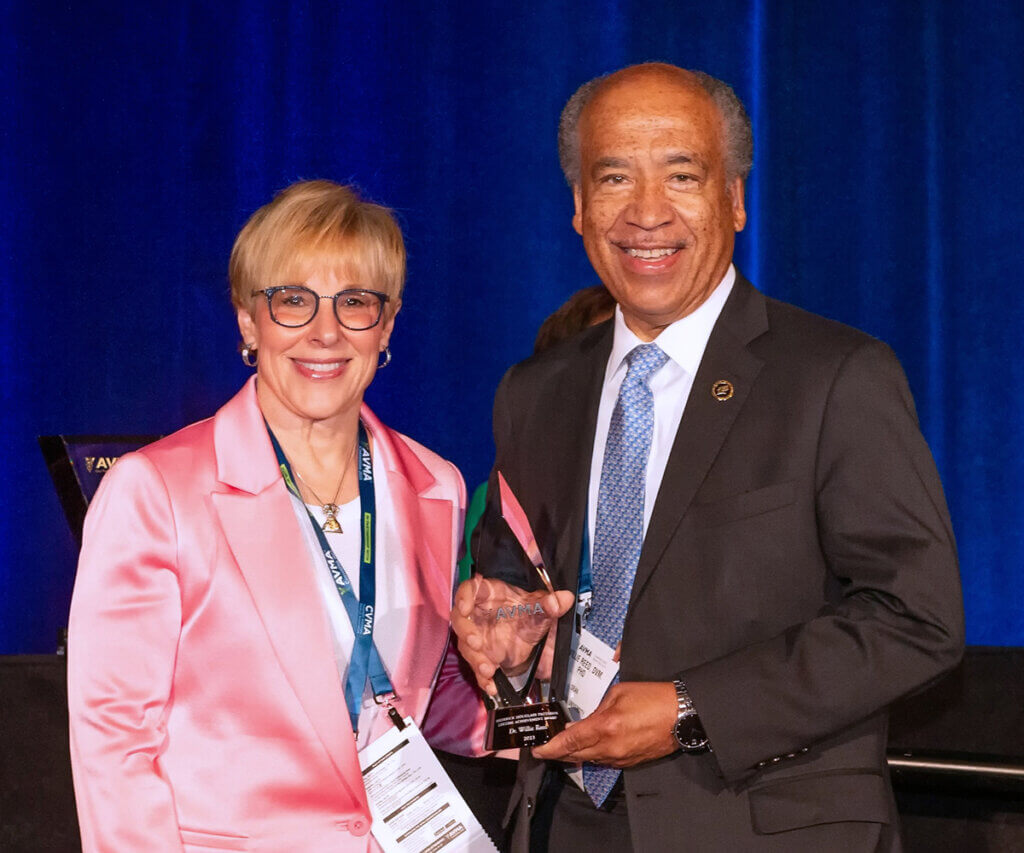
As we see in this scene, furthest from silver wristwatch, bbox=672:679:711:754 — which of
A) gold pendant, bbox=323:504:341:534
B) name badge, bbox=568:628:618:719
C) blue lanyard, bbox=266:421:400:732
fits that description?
gold pendant, bbox=323:504:341:534

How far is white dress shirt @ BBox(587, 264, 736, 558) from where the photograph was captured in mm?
1949

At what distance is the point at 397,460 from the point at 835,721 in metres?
1.01

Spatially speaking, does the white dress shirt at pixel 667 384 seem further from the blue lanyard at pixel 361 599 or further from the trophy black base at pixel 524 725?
the blue lanyard at pixel 361 599

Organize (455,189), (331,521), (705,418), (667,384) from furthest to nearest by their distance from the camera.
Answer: (455,189)
(331,521)
(667,384)
(705,418)

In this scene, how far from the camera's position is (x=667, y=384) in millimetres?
2014

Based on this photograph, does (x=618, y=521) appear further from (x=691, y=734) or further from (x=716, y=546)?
(x=691, y=734)

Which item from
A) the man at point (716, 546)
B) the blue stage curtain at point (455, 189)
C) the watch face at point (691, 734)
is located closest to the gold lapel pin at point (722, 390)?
the man at point (716, 546)

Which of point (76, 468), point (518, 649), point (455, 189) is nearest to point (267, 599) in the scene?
point (518, 649)

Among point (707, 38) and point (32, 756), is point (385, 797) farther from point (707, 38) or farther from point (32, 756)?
point (707, 38)

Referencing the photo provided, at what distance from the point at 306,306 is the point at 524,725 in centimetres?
89

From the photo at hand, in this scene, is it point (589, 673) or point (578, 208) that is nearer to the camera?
point (589, 673)

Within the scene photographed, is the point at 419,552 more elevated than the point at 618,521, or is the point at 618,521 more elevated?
the point at 618,521

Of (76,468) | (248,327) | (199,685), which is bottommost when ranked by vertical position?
(199,685)

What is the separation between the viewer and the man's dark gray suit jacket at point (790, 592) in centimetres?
174
